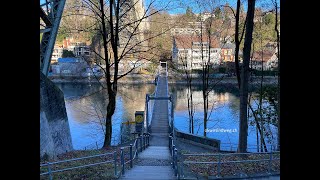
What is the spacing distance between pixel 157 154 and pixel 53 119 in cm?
359

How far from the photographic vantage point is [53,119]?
11.2 m

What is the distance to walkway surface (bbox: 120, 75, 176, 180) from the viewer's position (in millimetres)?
7309

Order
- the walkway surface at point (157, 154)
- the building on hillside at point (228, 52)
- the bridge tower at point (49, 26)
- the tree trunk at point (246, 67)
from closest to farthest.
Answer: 1. the walkway surface at point (157, 154)
2. the tree trunk at point (246, 67)
3. the bridge tower at point (49, 26)
4. the building on hillside at point (228, 52)

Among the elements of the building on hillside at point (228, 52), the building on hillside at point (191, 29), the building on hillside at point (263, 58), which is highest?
the building on hillside at point (191, 29)

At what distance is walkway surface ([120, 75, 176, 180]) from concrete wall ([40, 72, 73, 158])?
2.63 metres

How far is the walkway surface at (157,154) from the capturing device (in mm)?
7309

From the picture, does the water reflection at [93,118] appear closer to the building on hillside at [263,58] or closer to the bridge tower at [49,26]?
the bridge tower at [49,26]

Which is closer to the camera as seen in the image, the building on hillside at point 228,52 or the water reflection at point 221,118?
the water reflection at point 221,118

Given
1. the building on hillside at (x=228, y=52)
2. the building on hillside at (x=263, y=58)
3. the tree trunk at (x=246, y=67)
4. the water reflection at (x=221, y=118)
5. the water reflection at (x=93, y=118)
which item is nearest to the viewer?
the tree trunk at (x=246, y=67)

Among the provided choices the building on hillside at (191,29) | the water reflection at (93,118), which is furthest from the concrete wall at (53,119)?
the building on hillside at (191,29)

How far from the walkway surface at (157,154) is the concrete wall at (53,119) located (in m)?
2.63

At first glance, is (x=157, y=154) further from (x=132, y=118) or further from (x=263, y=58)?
(x=263, y=58)

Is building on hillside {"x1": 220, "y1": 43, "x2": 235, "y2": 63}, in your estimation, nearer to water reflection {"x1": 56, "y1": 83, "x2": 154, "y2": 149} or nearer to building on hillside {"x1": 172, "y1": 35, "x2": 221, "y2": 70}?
building on hillside {"x1": 172, "y1": 35, "x2": 221, "y2": 70}

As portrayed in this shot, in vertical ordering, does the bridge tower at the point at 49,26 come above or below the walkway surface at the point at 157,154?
above
